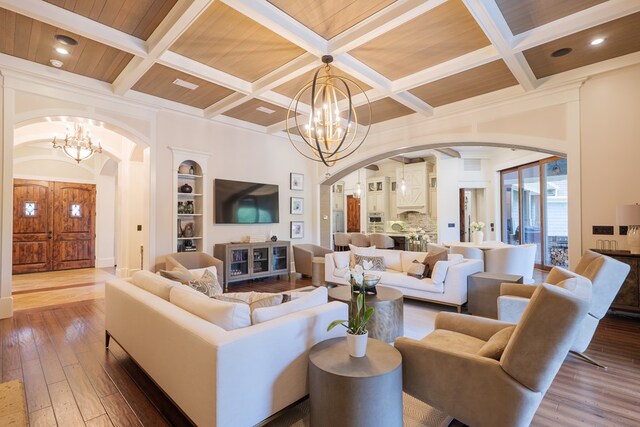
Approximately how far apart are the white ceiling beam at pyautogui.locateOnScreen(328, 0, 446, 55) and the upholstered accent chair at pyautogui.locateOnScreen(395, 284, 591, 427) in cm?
257

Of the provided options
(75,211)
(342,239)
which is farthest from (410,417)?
(75,211)

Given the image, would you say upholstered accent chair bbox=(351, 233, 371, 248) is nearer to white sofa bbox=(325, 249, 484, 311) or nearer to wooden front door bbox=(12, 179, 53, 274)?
white sofa bbox=(325, 249, 484, 311)

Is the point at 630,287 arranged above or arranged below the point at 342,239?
below

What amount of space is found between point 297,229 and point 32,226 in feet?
21.7

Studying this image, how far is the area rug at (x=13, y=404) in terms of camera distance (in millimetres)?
2023

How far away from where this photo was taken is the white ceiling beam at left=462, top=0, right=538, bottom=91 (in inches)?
113

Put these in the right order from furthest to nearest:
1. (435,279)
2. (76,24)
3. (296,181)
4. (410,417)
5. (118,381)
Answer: (296,181) → (435,279) → (76,24) → (118,381) → (410,417)

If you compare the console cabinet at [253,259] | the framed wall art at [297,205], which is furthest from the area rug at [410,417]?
the framed wall art at [297,205]

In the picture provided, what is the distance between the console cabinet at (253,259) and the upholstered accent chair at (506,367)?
182 inches

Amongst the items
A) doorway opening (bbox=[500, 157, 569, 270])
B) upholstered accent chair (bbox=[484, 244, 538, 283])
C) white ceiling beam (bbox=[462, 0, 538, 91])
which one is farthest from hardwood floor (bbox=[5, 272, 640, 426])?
doorway opening (bbox=[500, 157, 569, 270])

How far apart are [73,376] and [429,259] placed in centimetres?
440

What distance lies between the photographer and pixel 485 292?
13.9 ft

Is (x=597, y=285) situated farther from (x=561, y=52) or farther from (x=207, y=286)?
(x=207, y=286)

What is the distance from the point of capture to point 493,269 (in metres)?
5.88
